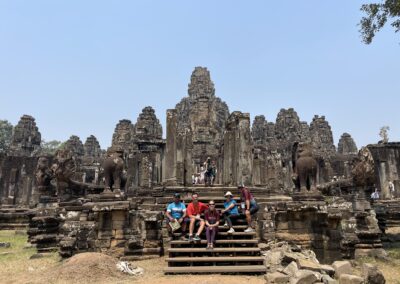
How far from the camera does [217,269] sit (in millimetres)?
6289

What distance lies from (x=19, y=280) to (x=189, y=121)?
101 feet

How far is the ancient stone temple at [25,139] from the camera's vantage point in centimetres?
3005

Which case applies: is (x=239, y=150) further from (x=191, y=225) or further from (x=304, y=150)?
(x=191, y=225)

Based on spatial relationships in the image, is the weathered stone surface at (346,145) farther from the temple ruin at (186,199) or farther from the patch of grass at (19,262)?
the patch of grass at (19,262)

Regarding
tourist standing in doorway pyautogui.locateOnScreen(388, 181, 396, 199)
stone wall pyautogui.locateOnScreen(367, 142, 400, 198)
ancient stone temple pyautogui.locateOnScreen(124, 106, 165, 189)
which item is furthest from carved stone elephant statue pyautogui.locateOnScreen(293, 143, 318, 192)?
tourist standing in doorway pyautogui.locateOnScreen(388, 181, 396, 199)

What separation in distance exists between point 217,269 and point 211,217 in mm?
1211

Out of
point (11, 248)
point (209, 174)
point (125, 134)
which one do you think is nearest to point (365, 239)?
point (209, 174)

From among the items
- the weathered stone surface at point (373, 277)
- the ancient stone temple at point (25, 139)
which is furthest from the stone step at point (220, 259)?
the ancient stone temple at point (25, 139)

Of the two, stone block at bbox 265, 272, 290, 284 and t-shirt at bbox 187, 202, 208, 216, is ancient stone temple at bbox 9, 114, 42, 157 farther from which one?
stone block at bbox 265, 272, 290, 284

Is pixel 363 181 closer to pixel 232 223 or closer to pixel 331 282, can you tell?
pixel 232 223

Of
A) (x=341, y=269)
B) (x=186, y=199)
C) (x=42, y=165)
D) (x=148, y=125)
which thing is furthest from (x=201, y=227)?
(x=148, y=125)

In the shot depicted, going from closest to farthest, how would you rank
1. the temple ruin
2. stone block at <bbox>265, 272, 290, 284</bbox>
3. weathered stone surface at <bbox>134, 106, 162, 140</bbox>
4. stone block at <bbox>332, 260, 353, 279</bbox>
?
1. stone block at <bbox>265, 272, 290, 284</bbox>
2. stone block at <bbox>332, 260, 353, 279</bbox>
3. the temple ruin
4. weathered stone surface at <bbox>134, 106, 162, 140</bbox>

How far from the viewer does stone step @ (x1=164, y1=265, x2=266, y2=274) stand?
20.5 ft

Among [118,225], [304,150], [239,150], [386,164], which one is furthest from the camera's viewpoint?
[386,164]
